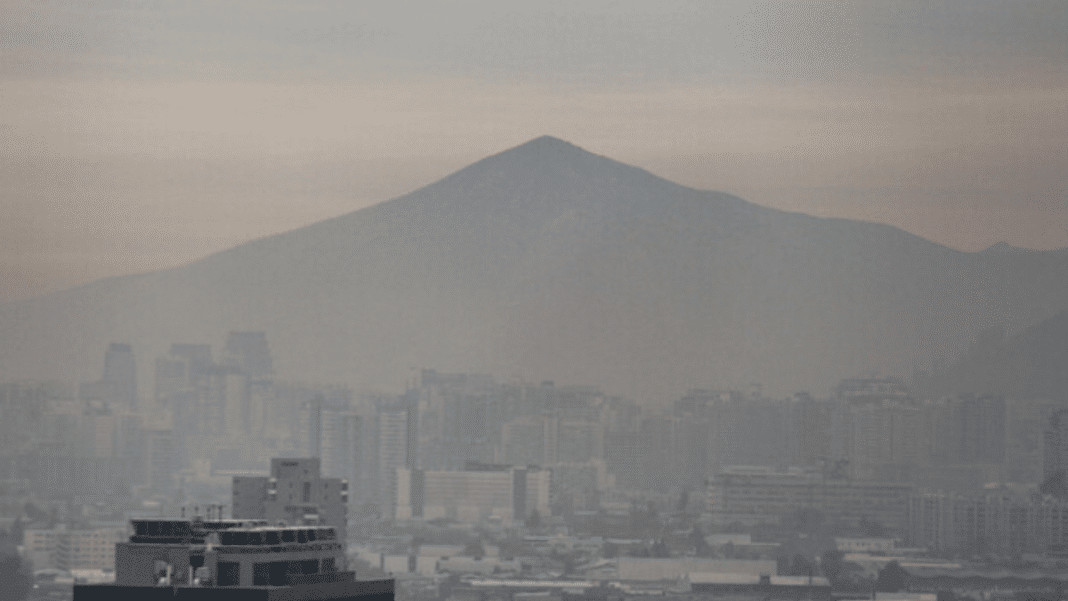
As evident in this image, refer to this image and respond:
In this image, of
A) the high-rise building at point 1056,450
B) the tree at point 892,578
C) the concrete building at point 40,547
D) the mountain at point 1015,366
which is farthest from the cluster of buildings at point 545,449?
the tree at point 892,578

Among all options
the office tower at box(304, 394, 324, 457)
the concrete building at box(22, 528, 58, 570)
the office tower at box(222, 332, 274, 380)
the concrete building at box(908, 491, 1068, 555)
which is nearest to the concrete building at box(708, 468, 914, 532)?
the concrete building at box(908, 491, 1068, 555)

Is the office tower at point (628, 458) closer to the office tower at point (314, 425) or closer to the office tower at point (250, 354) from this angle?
the office tower at point (314, 425)

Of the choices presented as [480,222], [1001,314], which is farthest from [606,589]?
[480,222]

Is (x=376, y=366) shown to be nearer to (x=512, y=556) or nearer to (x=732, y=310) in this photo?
(x=732, y=310)

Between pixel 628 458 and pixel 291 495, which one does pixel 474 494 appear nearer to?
pixel 628 458

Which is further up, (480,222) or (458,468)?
(480,222)

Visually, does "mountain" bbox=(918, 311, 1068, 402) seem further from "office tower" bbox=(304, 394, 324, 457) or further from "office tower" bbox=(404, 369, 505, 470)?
"office tower" bbox=(304, 394, 324, 457)
